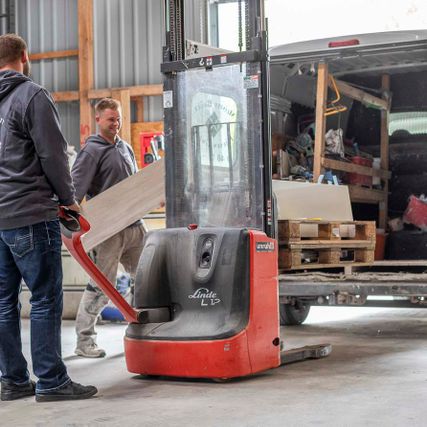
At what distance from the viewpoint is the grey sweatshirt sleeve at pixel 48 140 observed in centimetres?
474

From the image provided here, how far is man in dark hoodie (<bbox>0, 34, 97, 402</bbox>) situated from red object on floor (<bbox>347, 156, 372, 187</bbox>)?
16.5ft

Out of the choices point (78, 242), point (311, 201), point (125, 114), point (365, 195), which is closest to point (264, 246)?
point (78, 242)

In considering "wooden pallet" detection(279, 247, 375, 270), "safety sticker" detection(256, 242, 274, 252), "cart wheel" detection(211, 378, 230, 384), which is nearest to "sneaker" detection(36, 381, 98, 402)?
"cart wheel" detection(211, 378, 230, 384)

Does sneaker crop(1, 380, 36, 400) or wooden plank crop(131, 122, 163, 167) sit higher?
wooden plank crop(131, 122, 163, 167)

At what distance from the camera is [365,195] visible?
30.7 feet

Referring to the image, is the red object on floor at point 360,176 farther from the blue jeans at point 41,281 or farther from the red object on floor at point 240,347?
the blue jeans at point 41,281

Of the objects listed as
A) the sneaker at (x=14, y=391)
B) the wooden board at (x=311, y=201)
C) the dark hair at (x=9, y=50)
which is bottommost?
the sneaker at (x=14, y=391)

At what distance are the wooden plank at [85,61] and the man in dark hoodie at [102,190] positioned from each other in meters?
6.66

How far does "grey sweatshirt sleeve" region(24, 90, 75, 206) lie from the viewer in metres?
4.74

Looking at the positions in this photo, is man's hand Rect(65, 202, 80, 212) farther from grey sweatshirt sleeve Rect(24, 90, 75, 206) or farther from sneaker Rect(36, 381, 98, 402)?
sneaker Rect(36, 381, 98, 402)

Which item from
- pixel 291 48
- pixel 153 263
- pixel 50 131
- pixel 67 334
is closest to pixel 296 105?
pixel 291 48

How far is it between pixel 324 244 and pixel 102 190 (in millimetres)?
1935

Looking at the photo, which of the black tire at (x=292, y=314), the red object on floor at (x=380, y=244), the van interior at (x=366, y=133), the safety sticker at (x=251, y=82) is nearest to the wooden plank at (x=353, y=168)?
the van interior at (x=366, y=133)

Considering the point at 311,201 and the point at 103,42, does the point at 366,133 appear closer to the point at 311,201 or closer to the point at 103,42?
the point at 311,201
